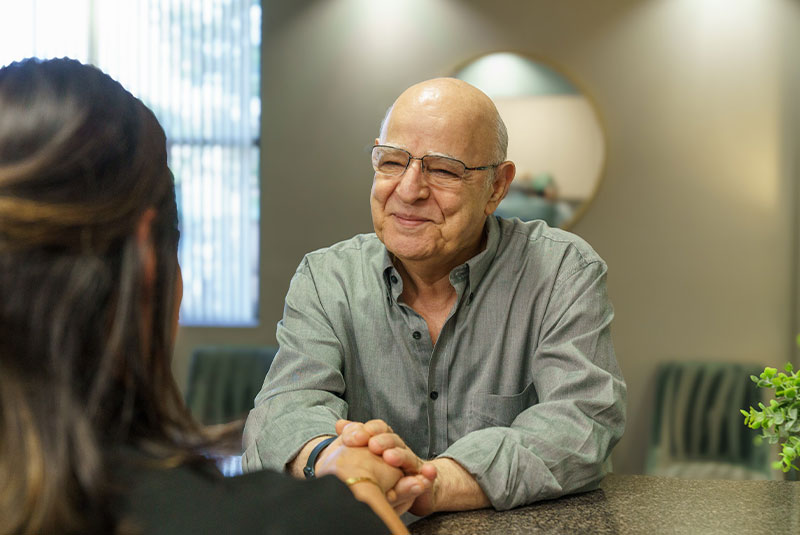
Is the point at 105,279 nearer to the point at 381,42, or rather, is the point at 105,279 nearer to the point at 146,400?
the point at 146,400

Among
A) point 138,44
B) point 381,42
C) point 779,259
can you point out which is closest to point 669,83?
point 779,259

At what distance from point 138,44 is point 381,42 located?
4.46 feet

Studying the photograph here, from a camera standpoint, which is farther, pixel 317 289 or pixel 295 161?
pixel 295 161

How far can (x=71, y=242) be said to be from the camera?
26.1 inches

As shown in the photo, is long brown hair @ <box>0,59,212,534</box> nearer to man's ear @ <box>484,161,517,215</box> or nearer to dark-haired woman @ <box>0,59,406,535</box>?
dark-haired woman @ <box>0,59,406,535</box>

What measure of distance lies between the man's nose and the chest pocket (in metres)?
0.45

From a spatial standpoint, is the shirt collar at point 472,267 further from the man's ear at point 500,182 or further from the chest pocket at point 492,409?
the chest pocket at point 492,409

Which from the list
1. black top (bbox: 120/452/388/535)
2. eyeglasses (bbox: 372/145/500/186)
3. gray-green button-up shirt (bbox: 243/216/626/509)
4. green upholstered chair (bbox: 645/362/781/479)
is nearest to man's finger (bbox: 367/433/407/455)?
gray-green button-up shirt (bbox: 243/216/626/509)

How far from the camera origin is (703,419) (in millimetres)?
4051

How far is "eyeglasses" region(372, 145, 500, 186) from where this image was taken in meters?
1.74

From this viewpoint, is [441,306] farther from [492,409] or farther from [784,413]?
[784,413]

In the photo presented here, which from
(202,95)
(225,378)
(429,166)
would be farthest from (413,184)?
(202,95)

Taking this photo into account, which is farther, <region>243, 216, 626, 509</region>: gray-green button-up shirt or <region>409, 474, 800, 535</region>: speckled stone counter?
<region>243, 216, 626, 509</region>: gray-green button-up shirt

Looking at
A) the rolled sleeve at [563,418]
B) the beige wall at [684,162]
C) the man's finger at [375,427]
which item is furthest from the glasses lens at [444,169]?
the beige wall at [684,162]
